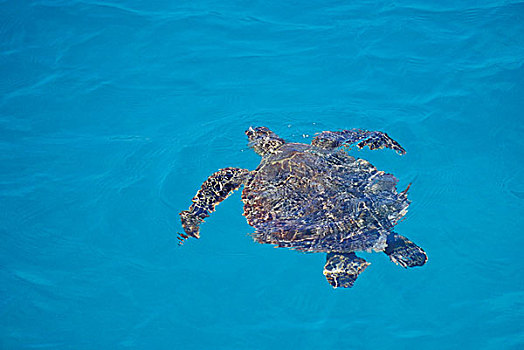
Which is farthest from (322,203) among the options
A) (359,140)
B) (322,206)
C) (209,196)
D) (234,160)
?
(234,160)

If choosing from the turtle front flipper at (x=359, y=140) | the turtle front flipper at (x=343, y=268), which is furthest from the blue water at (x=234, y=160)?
the turtle front flipper at (x=343, y=268)

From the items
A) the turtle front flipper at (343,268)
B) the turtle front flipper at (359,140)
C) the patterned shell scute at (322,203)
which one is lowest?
the turtle front flipper at (343,268)

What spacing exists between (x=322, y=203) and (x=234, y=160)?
1808 mm

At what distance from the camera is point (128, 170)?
675 centimetres

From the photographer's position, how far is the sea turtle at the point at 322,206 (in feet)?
16.8

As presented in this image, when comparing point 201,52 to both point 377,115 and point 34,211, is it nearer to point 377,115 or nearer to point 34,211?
point 377,115

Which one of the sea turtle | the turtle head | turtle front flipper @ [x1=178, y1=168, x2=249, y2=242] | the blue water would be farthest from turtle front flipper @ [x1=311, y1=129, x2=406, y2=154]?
turtle front flipper @ [x1=178, y1=168, x2=249, y2=242]

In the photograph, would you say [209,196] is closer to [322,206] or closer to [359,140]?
[322,206]

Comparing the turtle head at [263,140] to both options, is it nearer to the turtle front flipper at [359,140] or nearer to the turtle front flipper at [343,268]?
the turtle front flipper at [359,140]

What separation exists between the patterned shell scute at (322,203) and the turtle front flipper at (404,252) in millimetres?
245

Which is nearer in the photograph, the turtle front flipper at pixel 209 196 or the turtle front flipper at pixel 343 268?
the turtle front flipper at pixel 343 268

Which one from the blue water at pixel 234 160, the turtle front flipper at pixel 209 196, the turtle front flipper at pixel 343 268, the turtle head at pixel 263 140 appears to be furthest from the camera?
the turtle head at pixel 263 140

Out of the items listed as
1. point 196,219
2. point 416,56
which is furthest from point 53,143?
point 416,56

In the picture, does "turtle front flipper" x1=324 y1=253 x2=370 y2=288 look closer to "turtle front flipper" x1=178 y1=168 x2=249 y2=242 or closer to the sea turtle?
the sea turtle
